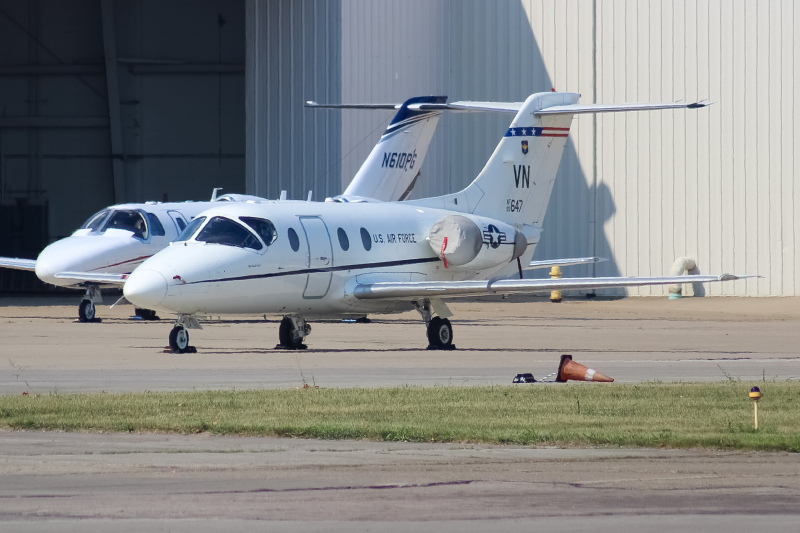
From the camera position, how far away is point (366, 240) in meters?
22.2

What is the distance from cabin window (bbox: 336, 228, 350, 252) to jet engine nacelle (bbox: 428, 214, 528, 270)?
7.13 feet

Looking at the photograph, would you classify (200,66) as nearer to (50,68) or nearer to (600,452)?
(50,68)

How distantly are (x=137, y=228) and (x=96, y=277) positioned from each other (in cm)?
241

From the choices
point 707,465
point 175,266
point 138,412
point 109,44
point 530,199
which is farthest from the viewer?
point 109,44

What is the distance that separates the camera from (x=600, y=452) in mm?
9555

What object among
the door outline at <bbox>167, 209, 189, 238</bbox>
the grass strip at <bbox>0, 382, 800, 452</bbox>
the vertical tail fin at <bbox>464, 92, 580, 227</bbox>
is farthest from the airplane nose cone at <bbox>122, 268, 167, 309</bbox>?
the door outline at <bbox>167, 209, 189, 238</bbox>

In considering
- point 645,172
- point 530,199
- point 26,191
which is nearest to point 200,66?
point 26,191

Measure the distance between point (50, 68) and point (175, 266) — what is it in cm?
3555

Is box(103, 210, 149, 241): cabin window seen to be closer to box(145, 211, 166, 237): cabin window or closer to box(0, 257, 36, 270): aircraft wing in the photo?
box(145, 211, 166, 237): cabin window

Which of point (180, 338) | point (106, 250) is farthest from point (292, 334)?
point (106, 250)

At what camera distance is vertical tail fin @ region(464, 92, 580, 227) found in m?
24.9

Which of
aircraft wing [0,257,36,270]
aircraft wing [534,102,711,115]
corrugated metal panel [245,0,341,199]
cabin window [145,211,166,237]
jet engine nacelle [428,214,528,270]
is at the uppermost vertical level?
corrugated metal panel [245,0,341,199]

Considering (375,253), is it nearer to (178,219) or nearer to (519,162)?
(519,162)

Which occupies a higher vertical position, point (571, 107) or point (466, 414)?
point (571, 107)
